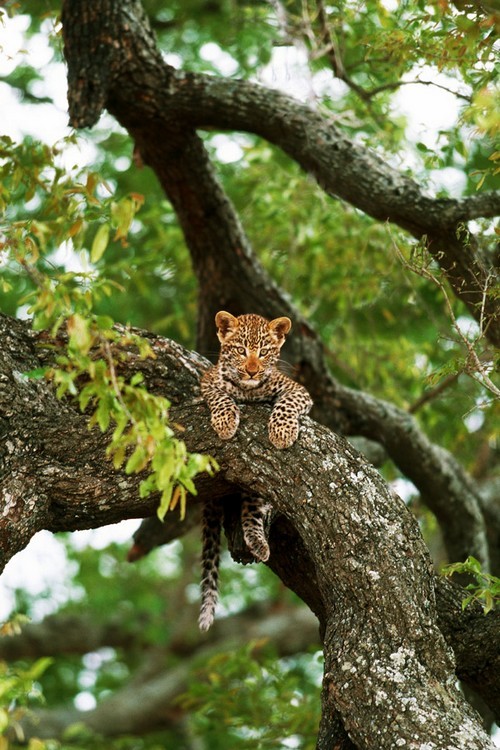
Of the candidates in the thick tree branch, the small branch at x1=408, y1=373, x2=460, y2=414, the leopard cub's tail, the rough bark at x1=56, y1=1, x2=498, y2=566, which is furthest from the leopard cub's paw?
the small branch at x1=408, y1=373, x2=460, y2=414

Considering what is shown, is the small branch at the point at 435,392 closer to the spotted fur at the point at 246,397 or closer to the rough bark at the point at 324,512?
the spotted fur at the point at 246,397

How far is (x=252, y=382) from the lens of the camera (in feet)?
20.4

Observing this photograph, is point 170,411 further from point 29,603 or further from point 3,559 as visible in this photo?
point 29,603

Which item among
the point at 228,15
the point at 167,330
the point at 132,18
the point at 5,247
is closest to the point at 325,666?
the point at 5,247

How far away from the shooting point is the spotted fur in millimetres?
5555

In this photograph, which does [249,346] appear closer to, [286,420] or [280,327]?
[280,327]

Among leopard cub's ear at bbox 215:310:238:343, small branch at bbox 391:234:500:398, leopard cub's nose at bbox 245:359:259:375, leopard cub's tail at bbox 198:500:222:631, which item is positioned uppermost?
small branch at bbox 391:234:500:398

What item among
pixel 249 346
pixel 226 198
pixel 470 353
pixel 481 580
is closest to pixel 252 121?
pixel 226 198

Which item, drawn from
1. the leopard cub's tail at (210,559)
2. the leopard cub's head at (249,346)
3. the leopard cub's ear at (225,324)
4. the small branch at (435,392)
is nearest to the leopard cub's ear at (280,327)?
the leopard cub's head at (249,346)

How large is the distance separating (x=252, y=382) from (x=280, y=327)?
0.60 metres

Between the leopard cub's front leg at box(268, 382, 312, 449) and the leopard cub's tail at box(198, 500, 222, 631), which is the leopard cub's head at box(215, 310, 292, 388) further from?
the leopard cub's tail at box(198, 500, 222, 631)

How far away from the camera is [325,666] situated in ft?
17.1

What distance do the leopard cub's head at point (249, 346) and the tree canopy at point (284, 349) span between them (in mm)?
244

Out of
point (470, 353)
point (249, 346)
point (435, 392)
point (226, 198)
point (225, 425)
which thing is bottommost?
point (435, 392)
